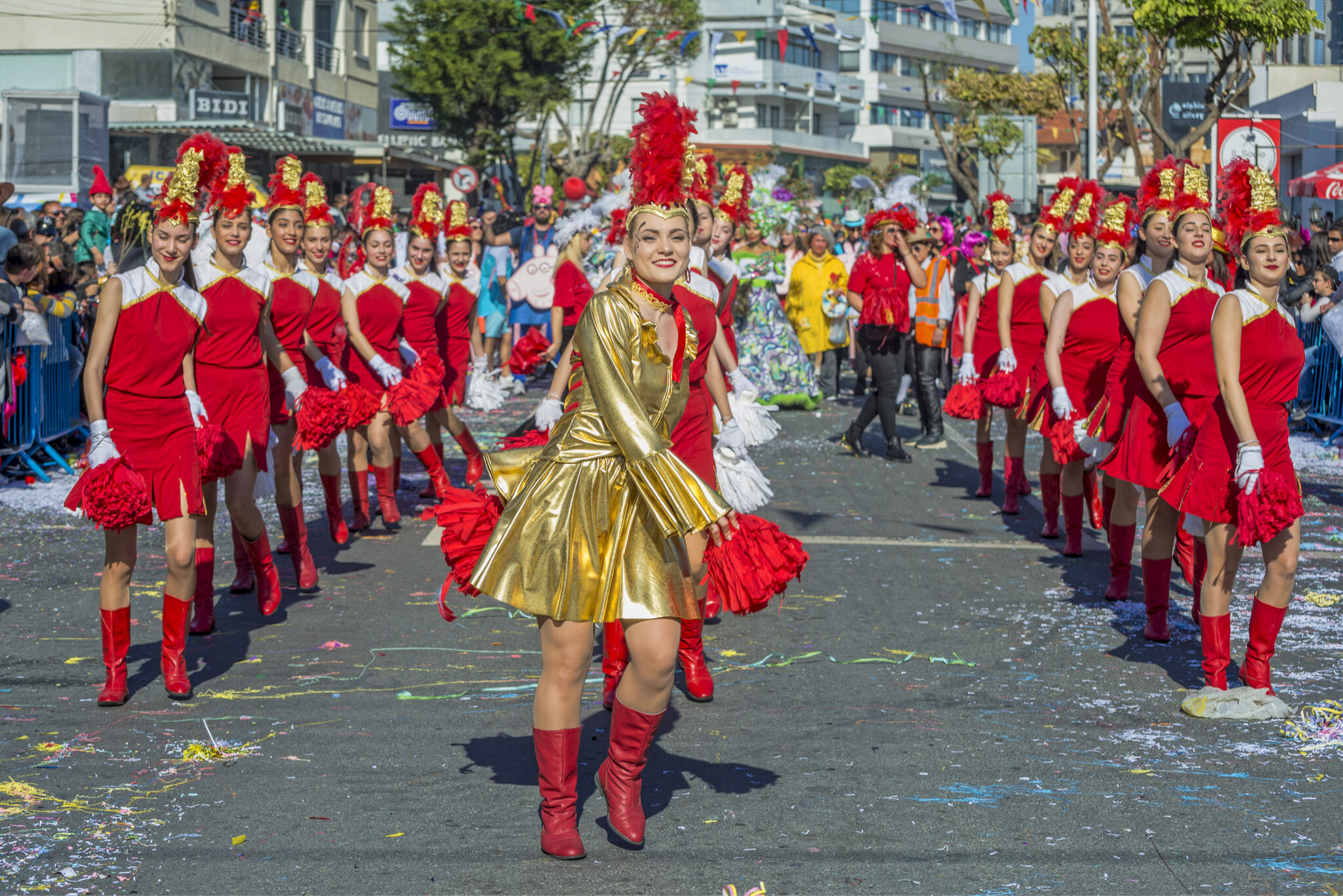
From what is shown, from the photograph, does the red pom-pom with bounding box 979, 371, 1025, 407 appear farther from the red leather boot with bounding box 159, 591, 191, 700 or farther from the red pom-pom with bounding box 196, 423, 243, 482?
the red leather boot with bounding box 159, 591, 191, 700

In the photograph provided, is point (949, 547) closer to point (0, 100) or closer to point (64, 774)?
point (64, 774)

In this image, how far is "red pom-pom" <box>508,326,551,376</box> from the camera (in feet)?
25.4

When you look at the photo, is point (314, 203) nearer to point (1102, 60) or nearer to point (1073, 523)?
point (1073, 523)

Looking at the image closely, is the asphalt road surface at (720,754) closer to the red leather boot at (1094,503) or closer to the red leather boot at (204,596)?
the red leather boot at (204,596)

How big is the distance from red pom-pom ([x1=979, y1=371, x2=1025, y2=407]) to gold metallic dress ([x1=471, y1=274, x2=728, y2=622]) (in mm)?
5910

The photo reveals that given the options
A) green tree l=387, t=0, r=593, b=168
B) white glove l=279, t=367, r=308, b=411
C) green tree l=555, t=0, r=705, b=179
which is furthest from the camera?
green tree l=555, t=0, r=705, b=179

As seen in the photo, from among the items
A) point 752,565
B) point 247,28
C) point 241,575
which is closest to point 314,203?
point 241,575

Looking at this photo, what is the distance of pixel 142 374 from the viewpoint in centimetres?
586

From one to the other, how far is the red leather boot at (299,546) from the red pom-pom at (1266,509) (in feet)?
15.5

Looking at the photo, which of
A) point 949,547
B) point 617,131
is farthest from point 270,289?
point 617,131

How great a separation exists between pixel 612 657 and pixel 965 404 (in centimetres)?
535

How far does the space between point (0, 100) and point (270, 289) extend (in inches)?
782

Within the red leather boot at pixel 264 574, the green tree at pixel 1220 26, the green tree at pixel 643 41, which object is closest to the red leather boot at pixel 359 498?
the red leather boot at pixel 264 574

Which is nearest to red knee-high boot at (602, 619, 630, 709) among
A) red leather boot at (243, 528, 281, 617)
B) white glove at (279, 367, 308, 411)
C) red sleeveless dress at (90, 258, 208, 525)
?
red sleeveless dress at (90, 258, 208, 525)
